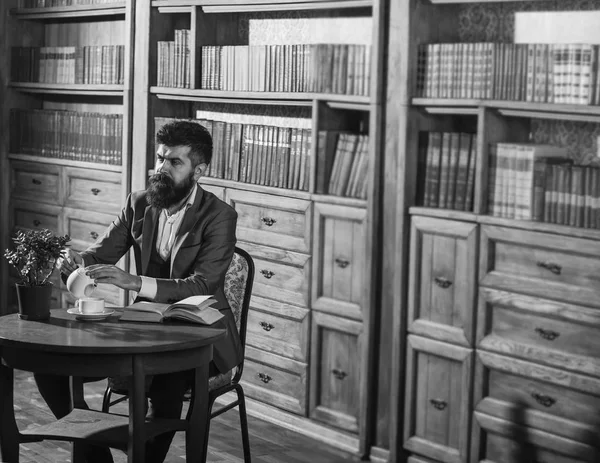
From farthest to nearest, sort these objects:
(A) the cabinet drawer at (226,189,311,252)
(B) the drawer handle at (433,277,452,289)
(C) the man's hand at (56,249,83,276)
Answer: (A) the cabinet drawer at (226,189,311,252) < (B) the drawer handle at (433,277,452,289) < (C) the man's hand at (56,249,83,276)

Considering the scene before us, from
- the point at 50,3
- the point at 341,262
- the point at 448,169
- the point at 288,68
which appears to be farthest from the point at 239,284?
the point at 50,3

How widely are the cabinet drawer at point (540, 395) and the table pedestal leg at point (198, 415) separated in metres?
1.27

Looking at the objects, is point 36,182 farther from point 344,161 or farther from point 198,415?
point 198,415

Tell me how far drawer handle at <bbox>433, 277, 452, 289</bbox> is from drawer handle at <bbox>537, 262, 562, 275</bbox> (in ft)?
1.54

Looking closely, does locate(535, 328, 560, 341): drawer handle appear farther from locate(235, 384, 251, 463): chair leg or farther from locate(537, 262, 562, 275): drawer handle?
locate(235, 384, 251, 463): chair leg

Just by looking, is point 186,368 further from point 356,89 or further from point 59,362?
point 356,89

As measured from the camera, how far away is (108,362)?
→ 3180mm

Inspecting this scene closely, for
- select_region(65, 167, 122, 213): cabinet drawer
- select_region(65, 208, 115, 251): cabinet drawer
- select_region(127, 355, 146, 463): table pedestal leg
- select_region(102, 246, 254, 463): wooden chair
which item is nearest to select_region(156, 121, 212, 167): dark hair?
select_region(102, 246, 254, 463): wooden chair

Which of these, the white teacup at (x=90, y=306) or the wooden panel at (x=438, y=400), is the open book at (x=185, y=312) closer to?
the white teacup at (x=90, y=306)

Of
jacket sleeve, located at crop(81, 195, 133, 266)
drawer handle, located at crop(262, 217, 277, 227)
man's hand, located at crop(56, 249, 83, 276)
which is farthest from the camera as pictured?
drawer handle, located at crop(262, 217, 277, 227)

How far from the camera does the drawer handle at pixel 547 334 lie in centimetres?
401

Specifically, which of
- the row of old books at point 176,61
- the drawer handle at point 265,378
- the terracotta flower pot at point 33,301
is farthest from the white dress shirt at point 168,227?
the row of old books at point 176,61

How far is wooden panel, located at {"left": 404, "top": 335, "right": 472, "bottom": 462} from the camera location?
4336 millimetres

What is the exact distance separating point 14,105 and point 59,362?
4250 millimetres
